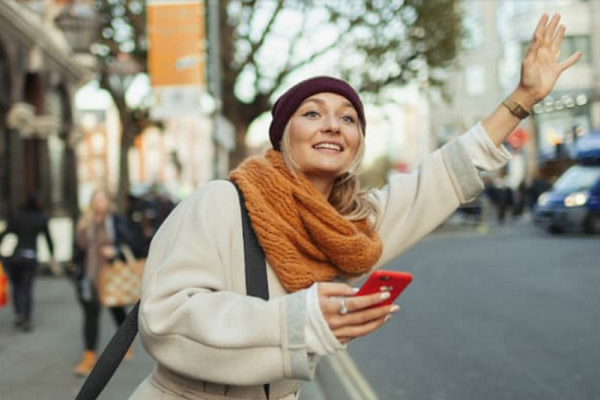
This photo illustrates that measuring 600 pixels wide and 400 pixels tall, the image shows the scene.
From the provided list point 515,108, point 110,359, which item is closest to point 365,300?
point 110,359

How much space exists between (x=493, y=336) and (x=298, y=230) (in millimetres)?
7190

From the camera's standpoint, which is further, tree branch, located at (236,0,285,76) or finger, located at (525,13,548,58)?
tree branch, located at (236,0,285,76)

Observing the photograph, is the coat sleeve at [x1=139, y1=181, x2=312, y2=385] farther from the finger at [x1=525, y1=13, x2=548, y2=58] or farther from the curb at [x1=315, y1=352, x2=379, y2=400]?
the curb at [x1=315, y1=352, x2=379, y2=400]

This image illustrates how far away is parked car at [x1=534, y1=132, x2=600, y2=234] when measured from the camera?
23719mm

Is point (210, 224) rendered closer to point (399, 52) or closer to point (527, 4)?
point (399, 52)

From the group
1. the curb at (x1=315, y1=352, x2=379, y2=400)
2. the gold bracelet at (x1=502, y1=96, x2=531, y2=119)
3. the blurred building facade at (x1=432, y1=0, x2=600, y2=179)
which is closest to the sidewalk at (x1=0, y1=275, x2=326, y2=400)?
the curb at (x1=315, y1=352, x2=379, y2=400)

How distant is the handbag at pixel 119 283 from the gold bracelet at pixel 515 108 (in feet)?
19.8

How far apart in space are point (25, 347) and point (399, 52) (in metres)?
19.3

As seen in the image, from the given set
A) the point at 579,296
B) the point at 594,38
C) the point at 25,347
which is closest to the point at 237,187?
the point at 25,347

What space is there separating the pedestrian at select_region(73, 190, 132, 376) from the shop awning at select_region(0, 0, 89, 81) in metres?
10.3

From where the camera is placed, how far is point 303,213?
2256mm

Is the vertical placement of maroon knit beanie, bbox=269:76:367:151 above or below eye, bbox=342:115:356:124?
above

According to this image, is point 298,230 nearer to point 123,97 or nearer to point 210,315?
point 210,315

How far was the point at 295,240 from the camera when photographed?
2.23 m
